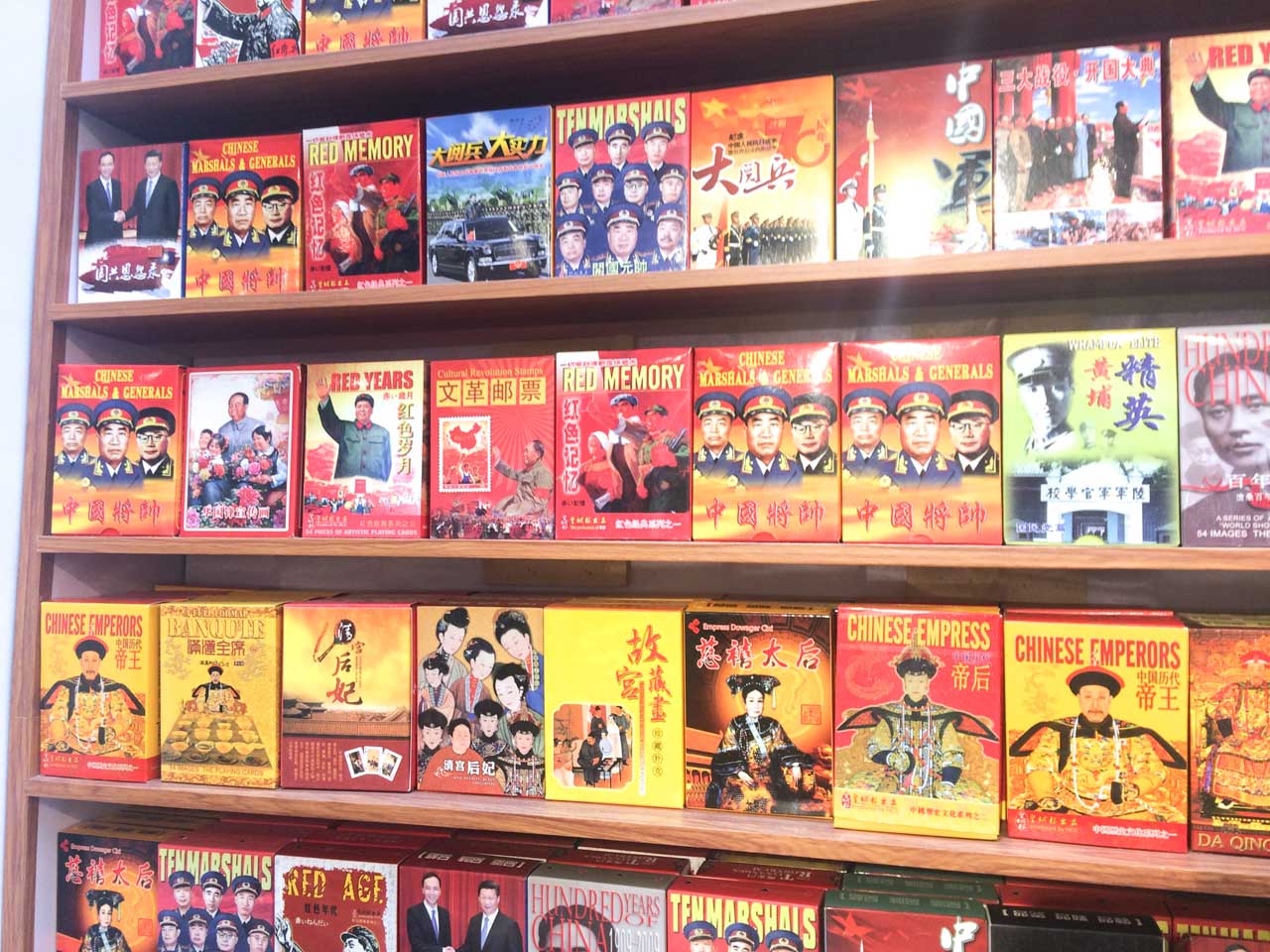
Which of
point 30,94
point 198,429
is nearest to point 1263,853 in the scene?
point 198,429

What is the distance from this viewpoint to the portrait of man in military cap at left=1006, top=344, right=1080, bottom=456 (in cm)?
125

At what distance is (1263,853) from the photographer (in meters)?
1.19

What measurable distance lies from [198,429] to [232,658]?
42 cm

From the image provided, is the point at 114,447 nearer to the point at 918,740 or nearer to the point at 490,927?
the point at 490,927

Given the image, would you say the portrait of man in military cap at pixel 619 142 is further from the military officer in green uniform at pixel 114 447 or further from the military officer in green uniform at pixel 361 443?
the military officer in green uniform at pixel 114 447

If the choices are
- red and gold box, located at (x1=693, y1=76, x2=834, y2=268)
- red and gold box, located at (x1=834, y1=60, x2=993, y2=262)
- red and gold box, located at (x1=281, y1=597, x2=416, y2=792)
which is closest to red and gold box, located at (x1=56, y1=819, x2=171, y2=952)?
red and gold box, located at (x1=281, y1=597, x2=416, y2=792)

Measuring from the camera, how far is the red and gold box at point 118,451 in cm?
159

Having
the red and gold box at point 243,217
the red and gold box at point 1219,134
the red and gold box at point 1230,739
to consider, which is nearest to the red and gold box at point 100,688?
the red and gold box at point 243,217

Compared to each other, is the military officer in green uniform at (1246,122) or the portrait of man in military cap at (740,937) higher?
the military officer in green uniform at (1246,122)

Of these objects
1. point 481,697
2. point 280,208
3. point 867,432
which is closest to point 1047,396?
point 867,432

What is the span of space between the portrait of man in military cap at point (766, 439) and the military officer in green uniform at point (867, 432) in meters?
0.09

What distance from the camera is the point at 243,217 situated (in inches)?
62.6

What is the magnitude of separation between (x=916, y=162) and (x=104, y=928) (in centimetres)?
193

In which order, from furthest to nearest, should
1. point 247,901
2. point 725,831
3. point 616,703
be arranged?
point 247,901 → point 616,703 → point 725,831
